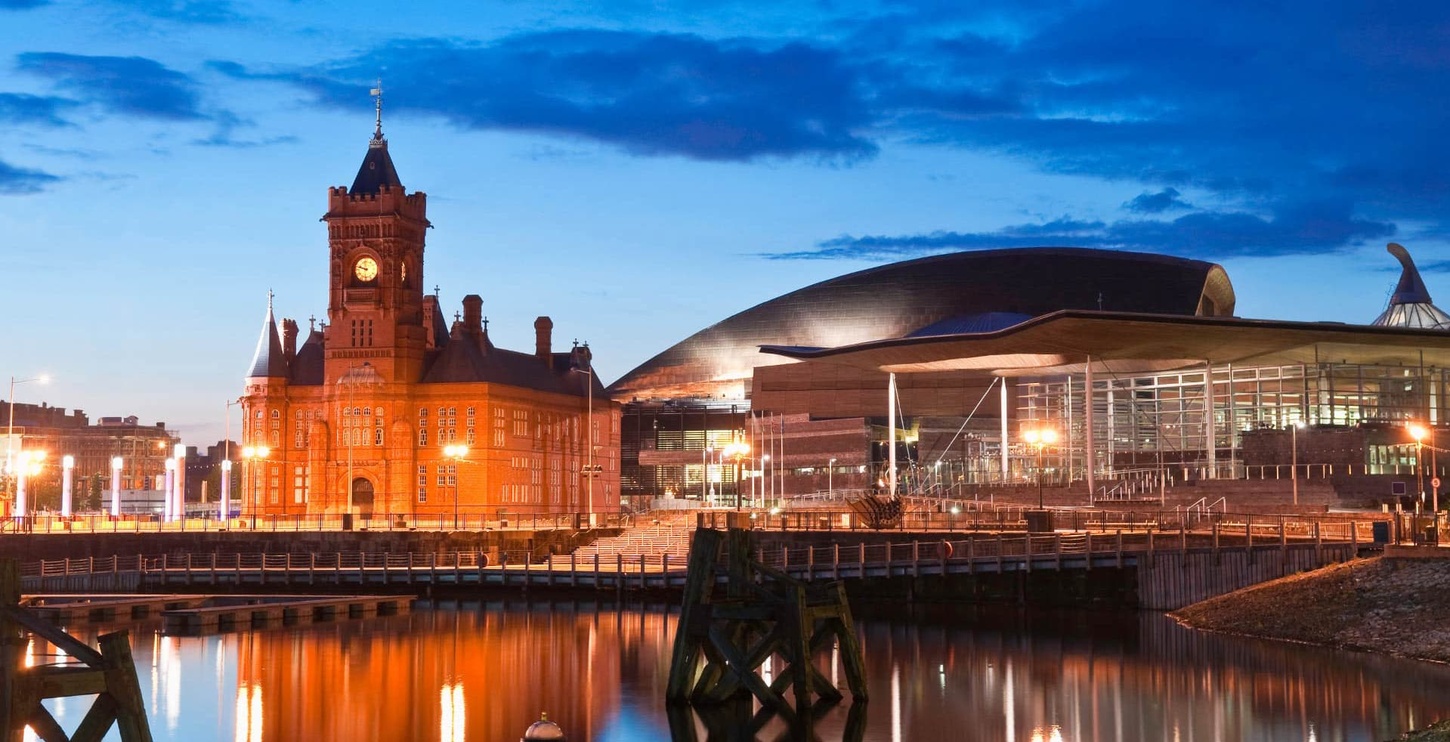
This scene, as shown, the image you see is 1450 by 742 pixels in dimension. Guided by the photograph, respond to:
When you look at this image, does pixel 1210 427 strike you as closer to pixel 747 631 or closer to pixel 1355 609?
pixel 1355 609

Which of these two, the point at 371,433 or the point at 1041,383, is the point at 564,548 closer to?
the point at 371,433

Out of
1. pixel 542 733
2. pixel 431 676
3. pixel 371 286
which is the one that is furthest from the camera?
pixel 371 286

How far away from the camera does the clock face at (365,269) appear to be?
102 meters

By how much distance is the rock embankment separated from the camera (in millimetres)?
42812

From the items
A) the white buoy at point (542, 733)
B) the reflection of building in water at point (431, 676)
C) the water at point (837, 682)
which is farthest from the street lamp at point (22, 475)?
the white buoy at point (542, 733)

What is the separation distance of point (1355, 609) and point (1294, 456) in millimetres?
24677

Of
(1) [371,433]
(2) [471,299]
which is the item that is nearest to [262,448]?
(1) [371,433]

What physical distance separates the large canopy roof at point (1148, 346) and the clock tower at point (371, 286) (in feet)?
83.1

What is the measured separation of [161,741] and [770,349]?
73735 mm

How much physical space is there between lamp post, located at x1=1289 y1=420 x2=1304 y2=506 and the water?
19137mm

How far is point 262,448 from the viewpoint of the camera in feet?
322

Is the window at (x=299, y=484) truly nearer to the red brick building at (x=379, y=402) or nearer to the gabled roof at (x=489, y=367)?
the red brick building at (x=379, y=402)

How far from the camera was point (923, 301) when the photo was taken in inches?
5974

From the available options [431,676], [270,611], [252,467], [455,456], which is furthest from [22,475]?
[431,676]
